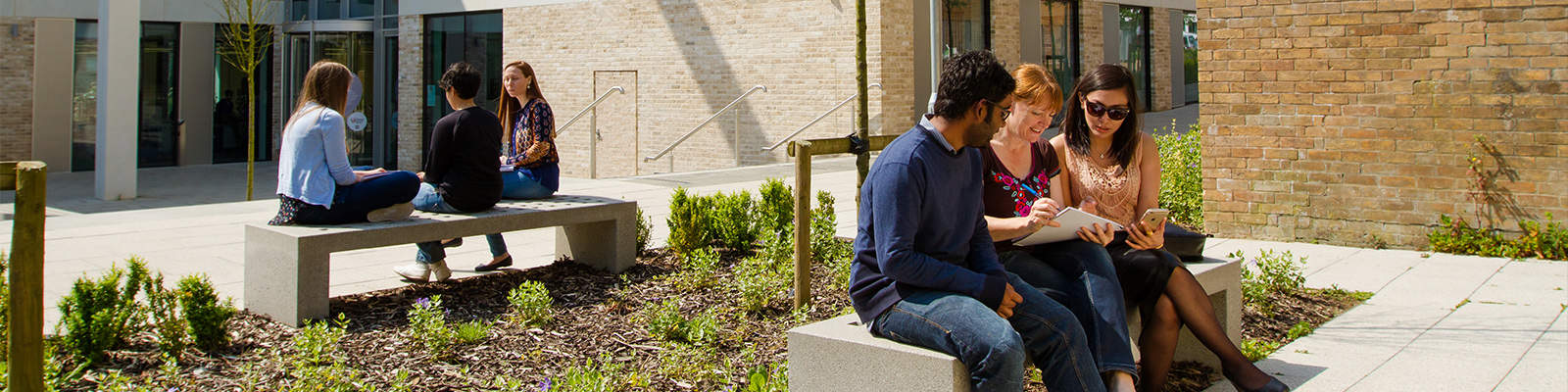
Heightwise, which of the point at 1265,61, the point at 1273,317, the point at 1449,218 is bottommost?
the point at 1273,317

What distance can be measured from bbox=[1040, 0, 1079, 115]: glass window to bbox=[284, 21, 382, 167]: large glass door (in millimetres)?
13233

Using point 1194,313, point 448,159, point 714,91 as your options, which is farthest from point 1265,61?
point 714,91

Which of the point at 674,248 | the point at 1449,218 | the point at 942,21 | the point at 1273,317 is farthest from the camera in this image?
the point at 942,21

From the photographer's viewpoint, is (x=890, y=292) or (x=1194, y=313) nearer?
(x=890, y=292)

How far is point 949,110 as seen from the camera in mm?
3330

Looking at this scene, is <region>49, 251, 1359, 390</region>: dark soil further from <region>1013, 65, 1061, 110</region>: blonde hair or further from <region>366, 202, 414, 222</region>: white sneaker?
<region>1013, 65, 1061, 110</region>: blonde hair

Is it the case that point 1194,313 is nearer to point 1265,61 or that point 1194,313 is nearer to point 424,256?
point 424,256

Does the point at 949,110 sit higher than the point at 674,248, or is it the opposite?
the point at 949,110

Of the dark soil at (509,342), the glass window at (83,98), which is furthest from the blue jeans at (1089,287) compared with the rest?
the glass window at (83,98)

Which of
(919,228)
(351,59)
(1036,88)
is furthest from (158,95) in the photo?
(919,228)

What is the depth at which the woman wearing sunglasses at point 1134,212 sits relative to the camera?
13.0 feet

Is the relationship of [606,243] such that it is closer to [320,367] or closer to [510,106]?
[510,106]

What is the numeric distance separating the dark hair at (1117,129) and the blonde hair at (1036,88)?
14cm

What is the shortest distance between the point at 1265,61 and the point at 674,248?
4.19 metres
